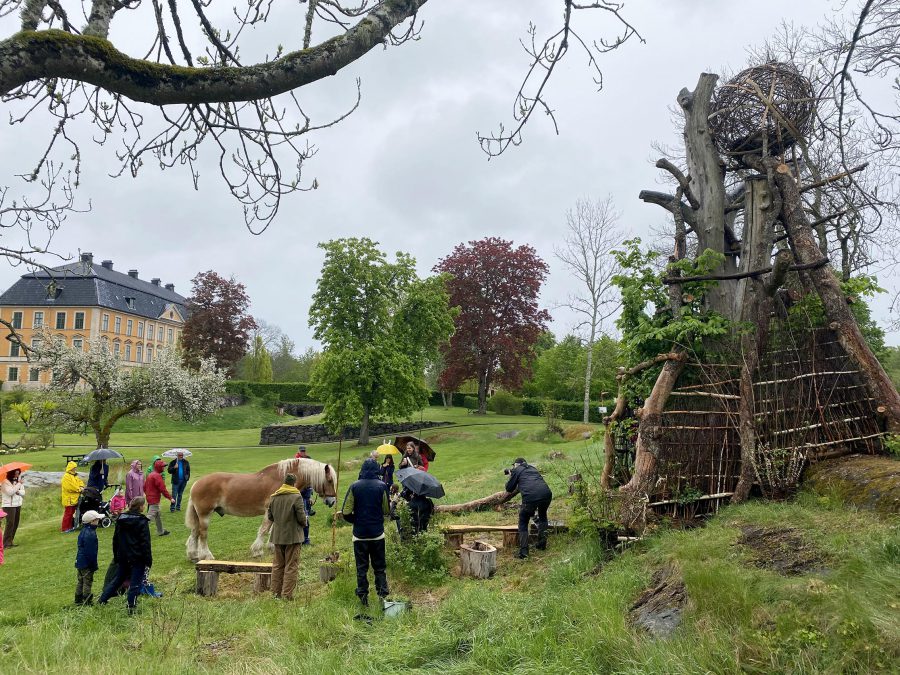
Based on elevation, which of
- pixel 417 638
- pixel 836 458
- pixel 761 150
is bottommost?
pixel 417 638

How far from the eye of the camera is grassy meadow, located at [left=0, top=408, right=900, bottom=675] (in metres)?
4.05

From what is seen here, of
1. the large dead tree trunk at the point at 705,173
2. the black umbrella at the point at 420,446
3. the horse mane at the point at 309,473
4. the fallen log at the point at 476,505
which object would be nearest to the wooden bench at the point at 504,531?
the horse mane at the point at 309,473

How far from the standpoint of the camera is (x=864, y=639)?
364cm

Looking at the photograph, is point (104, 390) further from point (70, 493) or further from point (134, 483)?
point (134, 483)

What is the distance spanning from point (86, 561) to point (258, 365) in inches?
1955

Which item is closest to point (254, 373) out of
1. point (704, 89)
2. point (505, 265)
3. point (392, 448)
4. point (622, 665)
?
point (505, 265)

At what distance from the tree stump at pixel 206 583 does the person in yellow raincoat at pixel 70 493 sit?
16.8 ft

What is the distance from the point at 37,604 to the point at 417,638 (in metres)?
5.55

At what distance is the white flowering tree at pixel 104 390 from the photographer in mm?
20328

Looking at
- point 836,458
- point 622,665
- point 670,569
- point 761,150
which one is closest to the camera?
point 622,665

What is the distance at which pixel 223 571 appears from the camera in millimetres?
8406

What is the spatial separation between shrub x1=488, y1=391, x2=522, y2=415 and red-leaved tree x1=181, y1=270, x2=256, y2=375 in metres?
24.7

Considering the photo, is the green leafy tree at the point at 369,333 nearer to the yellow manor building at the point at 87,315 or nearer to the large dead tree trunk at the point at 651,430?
the large dead tree trunk at the point at 651,430

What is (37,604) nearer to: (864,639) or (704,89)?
(864,639)
